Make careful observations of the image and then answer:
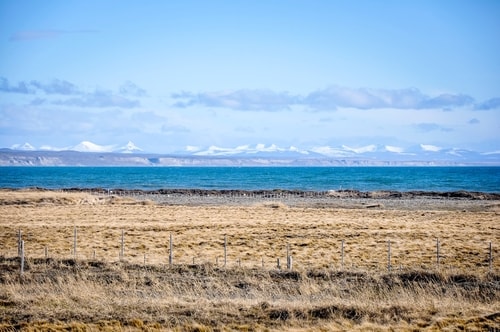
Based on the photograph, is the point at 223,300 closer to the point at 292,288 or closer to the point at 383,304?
the point at 292,288

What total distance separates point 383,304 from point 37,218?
144ft

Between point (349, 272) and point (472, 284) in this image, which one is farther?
point (349, 272)

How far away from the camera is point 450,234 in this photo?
148 feet

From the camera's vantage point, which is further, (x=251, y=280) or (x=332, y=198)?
(x=332, y=198)

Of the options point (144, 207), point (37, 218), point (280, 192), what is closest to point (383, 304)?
point (37, 218)

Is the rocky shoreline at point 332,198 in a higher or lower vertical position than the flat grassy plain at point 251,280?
higher

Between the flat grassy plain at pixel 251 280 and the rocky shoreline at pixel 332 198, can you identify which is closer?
the flat grassy plain at pixel 251 280

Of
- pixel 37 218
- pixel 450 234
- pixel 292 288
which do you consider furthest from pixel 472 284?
pixel 37 218

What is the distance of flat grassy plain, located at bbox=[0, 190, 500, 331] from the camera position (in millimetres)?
18094

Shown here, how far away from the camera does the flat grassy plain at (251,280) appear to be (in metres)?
18.1

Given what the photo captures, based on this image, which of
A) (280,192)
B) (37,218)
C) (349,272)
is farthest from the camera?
(280,192)

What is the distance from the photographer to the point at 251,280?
80.3 feet

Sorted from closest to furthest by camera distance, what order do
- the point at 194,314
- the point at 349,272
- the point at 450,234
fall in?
the point at 194,314
the point at 349,272
the point at 450,234

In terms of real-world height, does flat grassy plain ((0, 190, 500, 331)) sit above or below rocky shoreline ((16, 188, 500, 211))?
below
